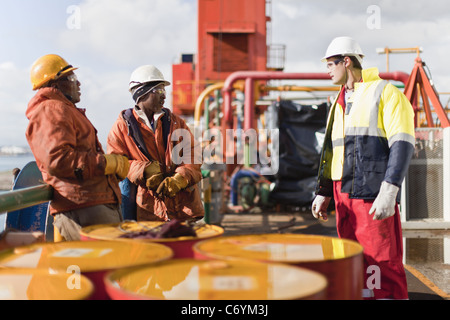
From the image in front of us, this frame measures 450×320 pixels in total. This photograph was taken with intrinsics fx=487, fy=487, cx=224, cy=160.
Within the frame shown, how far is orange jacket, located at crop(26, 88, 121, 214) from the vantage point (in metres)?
2.88

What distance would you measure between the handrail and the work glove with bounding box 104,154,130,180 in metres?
0.39

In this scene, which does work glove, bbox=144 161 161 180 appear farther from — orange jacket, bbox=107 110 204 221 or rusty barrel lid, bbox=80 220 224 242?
rusty barrel lid, bbox=80 220 224 242

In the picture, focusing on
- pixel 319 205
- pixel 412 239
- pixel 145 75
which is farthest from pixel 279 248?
pixel 412 239

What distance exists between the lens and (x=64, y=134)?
9.52 ft

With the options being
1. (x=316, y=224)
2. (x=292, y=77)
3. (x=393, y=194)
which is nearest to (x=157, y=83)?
(x=393, y=194)

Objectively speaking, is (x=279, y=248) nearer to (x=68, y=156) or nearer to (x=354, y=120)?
(x=68, y=156)

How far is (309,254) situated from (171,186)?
6.75 feet

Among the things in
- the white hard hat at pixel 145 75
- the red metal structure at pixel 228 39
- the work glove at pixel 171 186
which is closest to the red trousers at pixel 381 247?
the work glove at pixel 171 186

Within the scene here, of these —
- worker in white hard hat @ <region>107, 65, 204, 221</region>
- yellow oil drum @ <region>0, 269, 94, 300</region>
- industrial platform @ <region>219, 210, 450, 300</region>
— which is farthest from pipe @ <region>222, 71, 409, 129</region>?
yellow oil drum @ <region>0, 269, 94, 300</region>

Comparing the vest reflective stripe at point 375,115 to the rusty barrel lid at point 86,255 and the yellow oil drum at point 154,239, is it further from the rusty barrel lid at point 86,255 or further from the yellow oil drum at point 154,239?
the rusty barrel lid at point 86,255

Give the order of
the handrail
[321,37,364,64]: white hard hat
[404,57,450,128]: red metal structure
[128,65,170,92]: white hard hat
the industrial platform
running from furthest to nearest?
[404,57,450,128]: red metal structure, the industrial platform, [128,65,170,92]: white hard hat, [321,37,364,64]: white hard hat, the handrail

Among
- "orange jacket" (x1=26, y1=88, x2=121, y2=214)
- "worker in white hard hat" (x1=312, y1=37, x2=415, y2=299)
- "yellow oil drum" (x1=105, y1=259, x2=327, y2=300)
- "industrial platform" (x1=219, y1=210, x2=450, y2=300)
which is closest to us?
"yellow oil drum" (x1=105, y1=259, x2=327, y2=300)

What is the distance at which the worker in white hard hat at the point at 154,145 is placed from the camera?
12.5 feet
